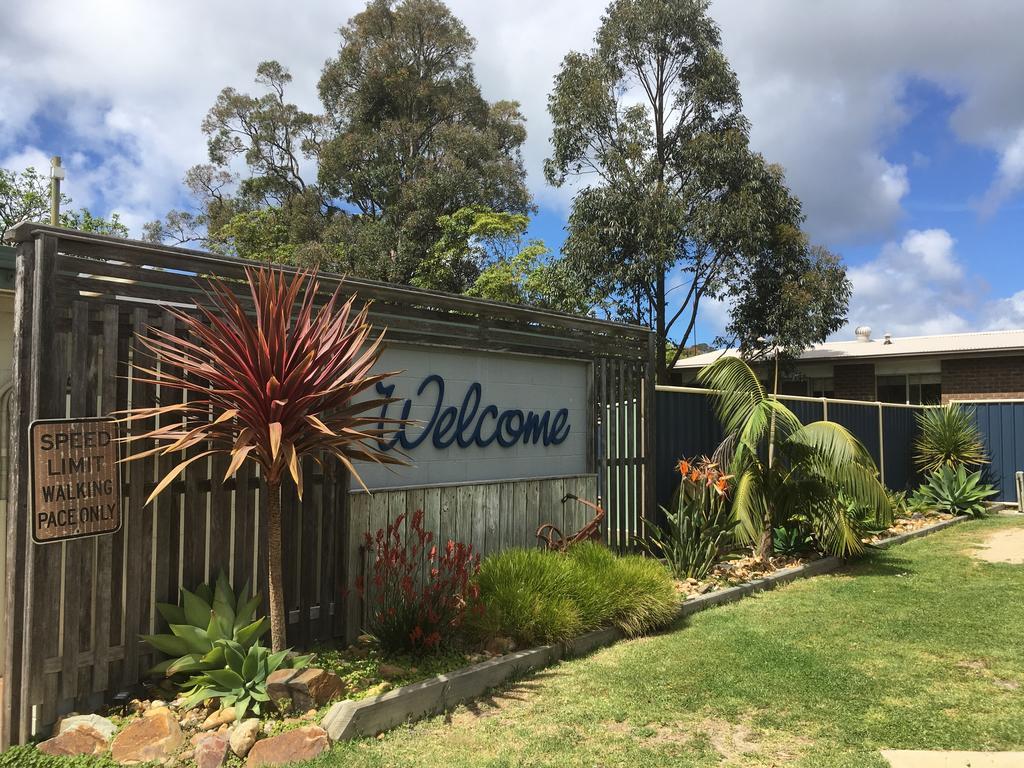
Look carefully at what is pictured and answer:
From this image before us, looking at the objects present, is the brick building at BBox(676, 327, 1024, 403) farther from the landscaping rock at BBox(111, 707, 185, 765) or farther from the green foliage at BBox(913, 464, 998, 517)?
the landscaping rock at BBox(111, 707, 185, 765)

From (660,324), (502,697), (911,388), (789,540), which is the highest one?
(660,324)

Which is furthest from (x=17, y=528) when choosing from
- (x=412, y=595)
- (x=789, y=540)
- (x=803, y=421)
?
Answer: (x=803, y=421)

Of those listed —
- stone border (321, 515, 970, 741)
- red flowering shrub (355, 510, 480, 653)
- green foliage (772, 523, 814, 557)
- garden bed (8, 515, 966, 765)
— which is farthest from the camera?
green foliage (772, 523, 814, 557)

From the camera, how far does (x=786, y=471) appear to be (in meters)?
9.12

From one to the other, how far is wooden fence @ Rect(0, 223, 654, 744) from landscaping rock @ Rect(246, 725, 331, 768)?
1.18 metres

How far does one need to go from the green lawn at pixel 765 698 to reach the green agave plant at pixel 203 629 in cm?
99

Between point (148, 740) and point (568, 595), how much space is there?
9.82ft

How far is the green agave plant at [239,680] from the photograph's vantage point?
4.30 m

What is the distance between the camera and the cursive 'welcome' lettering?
6273 mm

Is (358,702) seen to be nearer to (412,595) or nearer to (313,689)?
(313,689)

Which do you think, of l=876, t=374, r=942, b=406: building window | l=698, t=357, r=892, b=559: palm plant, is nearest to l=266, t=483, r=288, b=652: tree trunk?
l=698, t=357, r=892, b=559: palm plant

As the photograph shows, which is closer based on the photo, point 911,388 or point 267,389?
point 267,389

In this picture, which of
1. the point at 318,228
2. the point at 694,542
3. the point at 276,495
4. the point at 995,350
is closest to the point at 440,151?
the point at 318,228

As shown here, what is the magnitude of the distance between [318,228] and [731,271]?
1576 cm
